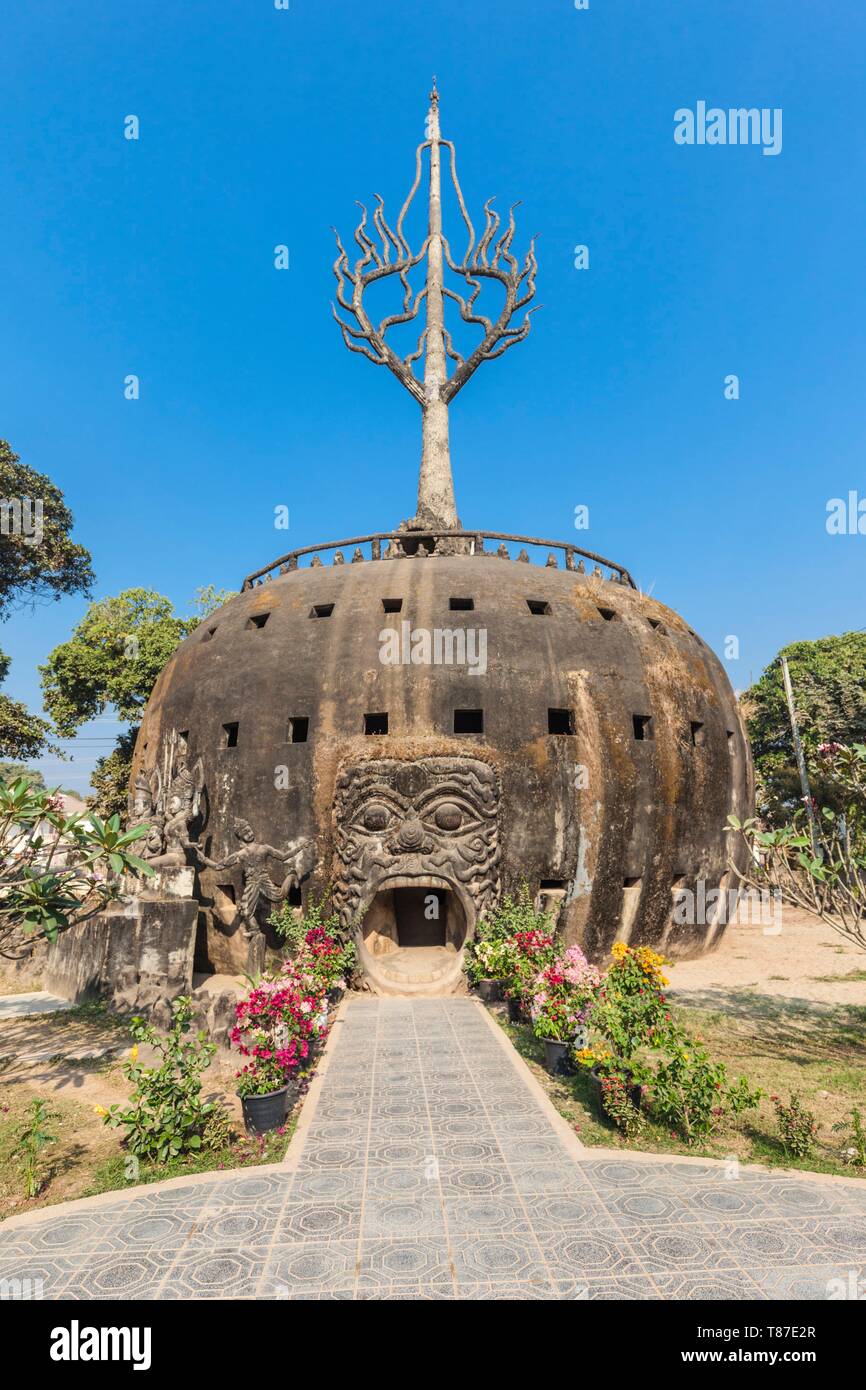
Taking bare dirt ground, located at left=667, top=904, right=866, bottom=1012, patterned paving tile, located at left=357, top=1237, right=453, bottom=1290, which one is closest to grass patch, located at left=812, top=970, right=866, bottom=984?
bare dirt ground, located at left=667, top=904, right=866, bottom=1012

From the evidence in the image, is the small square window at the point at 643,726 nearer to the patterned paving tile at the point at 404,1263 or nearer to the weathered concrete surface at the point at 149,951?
the weathered concrete surface at the point at 149,951

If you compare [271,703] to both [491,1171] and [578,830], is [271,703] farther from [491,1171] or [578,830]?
[491,1171]

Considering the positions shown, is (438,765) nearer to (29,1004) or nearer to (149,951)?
(149,951)

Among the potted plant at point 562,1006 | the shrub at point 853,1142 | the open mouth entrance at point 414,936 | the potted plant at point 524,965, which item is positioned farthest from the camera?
the open mouth entrance at point 414,936

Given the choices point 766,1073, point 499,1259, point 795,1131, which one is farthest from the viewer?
point 766,1073

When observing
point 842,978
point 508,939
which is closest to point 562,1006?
point 508,939

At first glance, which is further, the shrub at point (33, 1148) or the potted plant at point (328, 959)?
the potted plant at point (328, 959)

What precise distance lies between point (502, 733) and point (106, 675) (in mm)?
22667

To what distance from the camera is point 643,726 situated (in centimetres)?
1767

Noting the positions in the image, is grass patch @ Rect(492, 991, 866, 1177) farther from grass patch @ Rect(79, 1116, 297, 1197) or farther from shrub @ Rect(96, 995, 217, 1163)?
shrub @ Rect(96, 995, 217, 1163)

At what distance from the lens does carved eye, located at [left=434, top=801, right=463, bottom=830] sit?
15.4 m

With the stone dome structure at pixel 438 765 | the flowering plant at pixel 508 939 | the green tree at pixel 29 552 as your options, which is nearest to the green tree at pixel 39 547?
the green tree at pixel 29 552

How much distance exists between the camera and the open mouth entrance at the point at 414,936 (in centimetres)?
1546

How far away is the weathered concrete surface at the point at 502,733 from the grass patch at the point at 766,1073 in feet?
11.7
